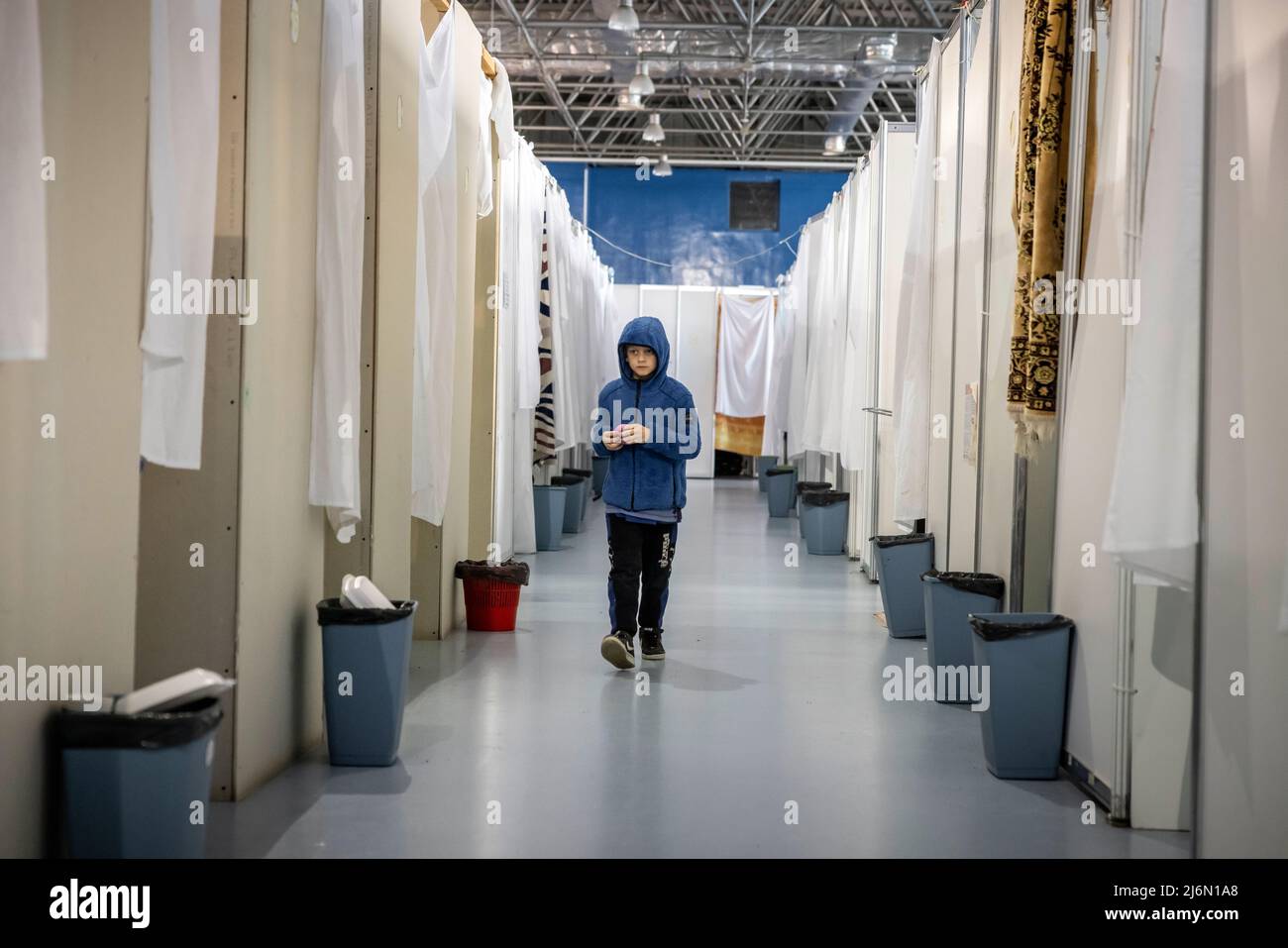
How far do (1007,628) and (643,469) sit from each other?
206 centimetres

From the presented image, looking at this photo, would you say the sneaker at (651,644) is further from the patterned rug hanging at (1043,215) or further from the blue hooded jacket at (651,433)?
the patterned rug hanging at (1043,215)

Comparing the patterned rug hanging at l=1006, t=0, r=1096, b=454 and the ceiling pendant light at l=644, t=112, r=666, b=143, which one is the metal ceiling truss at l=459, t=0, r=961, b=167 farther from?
the patterned rug hanging at l=1006, t=0, r=1096, b=454

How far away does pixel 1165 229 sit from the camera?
291 centimetres

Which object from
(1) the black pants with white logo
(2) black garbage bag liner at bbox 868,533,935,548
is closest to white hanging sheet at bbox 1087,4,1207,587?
(1) the black pants with white logo

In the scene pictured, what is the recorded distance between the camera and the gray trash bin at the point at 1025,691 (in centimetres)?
380

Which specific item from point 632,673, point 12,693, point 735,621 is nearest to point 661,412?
point 632,673

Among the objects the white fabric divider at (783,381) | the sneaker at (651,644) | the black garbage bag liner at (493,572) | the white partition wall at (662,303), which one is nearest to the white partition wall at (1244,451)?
the sneaker at (651,644)

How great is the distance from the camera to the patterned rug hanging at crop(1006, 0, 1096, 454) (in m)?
3.86

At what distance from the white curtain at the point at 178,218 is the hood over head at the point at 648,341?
8.55 feet

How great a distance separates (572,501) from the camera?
10570 mm

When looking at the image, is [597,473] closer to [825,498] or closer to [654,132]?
[654,132]

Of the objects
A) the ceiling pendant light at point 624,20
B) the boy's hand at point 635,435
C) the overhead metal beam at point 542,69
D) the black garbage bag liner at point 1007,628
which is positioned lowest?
the black garbage bag liner at point 1007,628

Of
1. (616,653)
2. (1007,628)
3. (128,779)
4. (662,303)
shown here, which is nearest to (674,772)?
(1007,628)
